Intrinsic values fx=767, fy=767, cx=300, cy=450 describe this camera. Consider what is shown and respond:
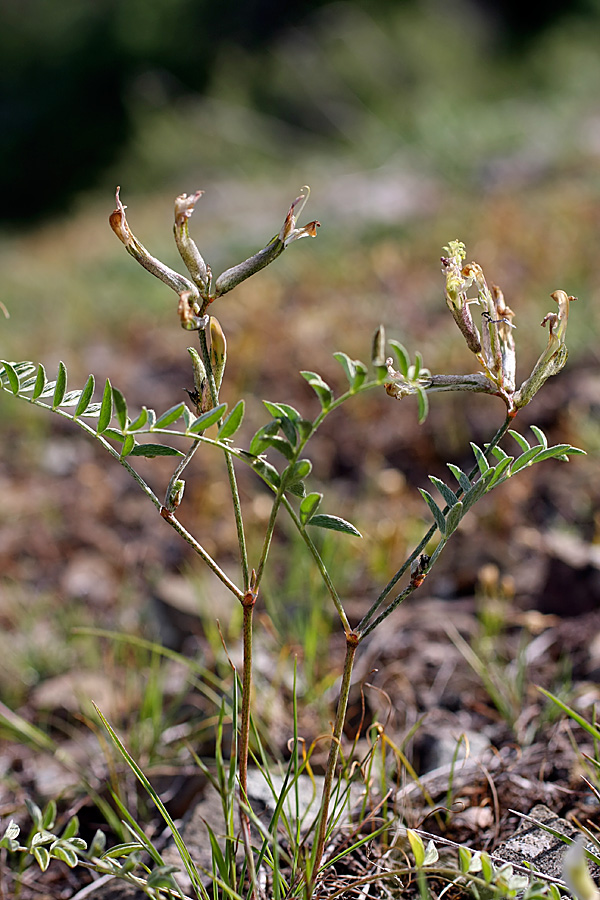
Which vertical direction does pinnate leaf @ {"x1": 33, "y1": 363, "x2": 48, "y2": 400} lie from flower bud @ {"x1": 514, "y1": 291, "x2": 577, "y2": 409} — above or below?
below

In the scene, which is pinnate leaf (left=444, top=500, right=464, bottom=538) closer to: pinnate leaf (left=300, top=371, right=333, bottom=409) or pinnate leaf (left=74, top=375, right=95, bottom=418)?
pinnate leaf (left=300, top=371, right=333, bottom=409)

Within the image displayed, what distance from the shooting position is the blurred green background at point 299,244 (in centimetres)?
262

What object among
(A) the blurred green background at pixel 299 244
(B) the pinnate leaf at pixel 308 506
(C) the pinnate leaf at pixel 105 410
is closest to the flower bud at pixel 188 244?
(C) the pinnate leaf at pixel 105 410

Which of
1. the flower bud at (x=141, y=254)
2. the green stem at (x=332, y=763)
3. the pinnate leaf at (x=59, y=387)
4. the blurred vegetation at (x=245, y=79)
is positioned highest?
the flower bud at (x=141, y=254)

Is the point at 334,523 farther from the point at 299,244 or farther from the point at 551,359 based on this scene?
the point at 299,244

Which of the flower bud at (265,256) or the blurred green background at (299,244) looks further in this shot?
the blurred green background at (299,244)

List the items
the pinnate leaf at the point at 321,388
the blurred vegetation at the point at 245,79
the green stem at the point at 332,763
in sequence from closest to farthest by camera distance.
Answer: the pinnate leaf at the point at 321,388 < the green stem at the point at 332,763 < the blurred vegetation at the point at 245,79

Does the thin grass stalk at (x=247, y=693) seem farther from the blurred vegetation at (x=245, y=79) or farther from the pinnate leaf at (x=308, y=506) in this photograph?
the blurred vegetation at (x=245, y=79)

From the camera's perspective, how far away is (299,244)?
6445 mm

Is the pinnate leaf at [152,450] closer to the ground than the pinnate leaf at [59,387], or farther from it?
closer to the ground

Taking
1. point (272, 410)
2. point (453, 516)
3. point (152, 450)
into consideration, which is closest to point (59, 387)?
point (152, 450)

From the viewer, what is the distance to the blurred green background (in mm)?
2623

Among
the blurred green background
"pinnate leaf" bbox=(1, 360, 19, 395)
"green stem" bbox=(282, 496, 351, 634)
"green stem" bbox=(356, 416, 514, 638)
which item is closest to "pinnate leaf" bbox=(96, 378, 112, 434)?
"pinnate leaf" bbox=(1, 360, 19, 395)

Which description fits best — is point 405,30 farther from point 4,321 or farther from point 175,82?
point 4,321
